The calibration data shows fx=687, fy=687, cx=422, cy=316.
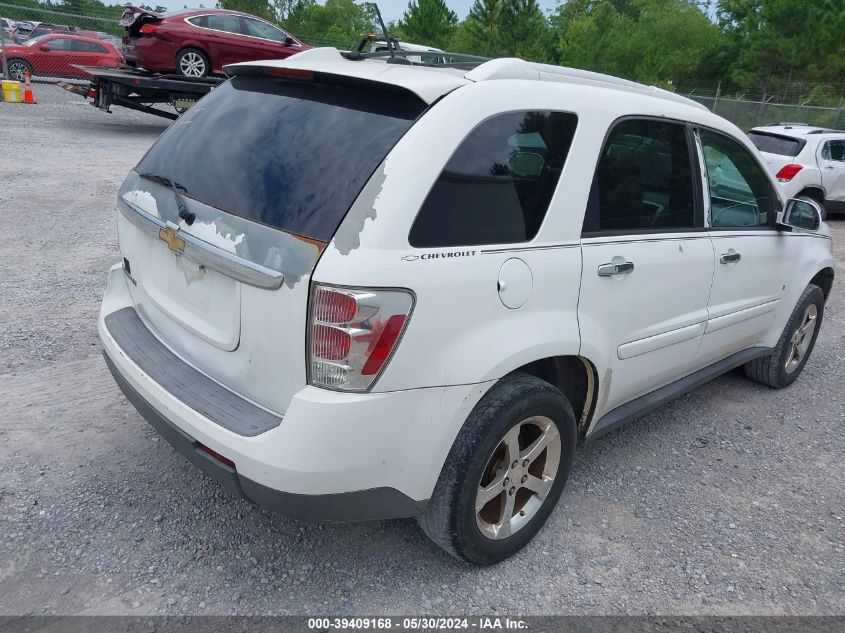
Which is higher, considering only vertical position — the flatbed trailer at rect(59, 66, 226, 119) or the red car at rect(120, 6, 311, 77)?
the red car at rect(120, 6, 311, 77)

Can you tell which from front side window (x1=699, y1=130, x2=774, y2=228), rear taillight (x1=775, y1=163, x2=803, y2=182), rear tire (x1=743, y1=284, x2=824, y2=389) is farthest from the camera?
rear taillight (x1=775, y1=163, x2=803, y2=182)

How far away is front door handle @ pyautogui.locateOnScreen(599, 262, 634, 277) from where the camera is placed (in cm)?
277

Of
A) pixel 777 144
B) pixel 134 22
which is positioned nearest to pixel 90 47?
pixel 134 22

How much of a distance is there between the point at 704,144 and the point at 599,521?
1949 mm

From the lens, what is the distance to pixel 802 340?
4793 mm

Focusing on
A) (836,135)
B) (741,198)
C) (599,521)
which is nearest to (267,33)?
(836,135)

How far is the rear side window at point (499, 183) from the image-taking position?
7.50 feet

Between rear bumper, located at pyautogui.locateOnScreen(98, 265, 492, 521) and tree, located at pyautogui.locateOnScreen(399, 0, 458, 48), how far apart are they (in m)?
37.5

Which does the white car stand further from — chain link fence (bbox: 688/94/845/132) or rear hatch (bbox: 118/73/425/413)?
chain link fence (bbox: 688/94/845/132)

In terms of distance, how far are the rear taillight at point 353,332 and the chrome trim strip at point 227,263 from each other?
17cm

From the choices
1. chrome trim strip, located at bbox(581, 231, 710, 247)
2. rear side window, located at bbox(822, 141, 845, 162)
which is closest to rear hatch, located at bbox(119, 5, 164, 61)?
rear side window, located at bbox(822, 141, 845, 162)

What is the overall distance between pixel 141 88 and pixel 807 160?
1163 centimetres

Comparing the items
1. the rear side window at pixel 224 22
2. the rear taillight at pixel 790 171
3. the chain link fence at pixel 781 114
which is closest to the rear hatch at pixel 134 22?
the rear side window at pixel 224 22

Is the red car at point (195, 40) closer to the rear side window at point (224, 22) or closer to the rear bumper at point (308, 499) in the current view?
the rear side window at point (224, 22)
